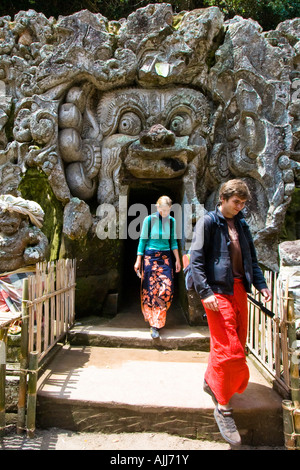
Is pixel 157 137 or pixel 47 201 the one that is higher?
pixel 157 137

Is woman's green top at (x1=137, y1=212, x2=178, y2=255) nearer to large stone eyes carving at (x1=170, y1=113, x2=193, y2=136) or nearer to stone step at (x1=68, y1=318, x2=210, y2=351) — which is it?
stone step at (x1=68, y1=318, x2=210, y2=351)

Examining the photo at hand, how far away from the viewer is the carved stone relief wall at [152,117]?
4734 millimetres

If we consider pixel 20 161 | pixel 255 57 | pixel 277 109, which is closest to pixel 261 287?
pixel 277 109

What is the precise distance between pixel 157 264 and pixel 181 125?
8.09ft

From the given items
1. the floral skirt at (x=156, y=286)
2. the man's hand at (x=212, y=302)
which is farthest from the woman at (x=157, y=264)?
the man's hand at (x=212, y=302)

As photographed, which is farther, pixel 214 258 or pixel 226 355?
pixel 214 258

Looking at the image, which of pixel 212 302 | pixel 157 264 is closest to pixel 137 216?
pixel 157 264

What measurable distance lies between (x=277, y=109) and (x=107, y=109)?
278 centimetres

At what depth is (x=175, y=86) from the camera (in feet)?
16.9

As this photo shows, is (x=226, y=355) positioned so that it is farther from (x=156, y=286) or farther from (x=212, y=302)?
(x=156, y=286)

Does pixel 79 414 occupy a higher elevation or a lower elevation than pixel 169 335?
lower

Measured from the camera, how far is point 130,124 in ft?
16.4

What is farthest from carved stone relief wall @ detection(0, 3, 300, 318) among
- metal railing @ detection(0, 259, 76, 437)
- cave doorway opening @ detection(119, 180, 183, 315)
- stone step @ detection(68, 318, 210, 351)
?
metal railing @ detection(0, 259, 76, 437)
